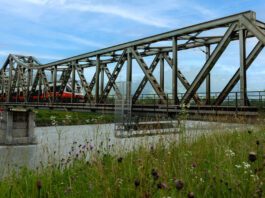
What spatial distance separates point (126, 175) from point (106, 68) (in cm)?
3084

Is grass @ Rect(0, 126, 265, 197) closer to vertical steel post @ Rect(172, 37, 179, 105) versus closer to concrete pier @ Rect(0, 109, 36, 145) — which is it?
vertical steel post @ Rect(172, 37, 179, 105)

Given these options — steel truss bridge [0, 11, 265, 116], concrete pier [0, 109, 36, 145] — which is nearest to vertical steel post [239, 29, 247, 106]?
steel truss bridge [0, 11, 265, 116]

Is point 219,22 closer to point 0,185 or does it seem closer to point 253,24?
point 253,24

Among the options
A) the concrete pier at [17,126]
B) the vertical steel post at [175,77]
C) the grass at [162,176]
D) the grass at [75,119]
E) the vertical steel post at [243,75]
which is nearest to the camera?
the grass at [162,176]

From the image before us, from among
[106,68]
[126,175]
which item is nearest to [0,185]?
[126,175]

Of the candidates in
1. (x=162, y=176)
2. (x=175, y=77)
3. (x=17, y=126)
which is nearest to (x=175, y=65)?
(x=175, y=77)

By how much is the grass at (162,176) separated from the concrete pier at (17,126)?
1759cm

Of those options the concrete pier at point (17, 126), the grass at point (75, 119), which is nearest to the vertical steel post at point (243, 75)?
the grass at point (75, 119)

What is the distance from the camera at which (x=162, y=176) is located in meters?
3.55

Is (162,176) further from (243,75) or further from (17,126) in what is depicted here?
(17,126)

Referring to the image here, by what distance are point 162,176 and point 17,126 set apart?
72.7 ft

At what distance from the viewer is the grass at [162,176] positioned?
11.0 ft

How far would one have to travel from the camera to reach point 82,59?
38.3m

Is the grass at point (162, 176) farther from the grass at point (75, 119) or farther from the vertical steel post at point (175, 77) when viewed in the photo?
the vertical steel post at point (175, 77)
